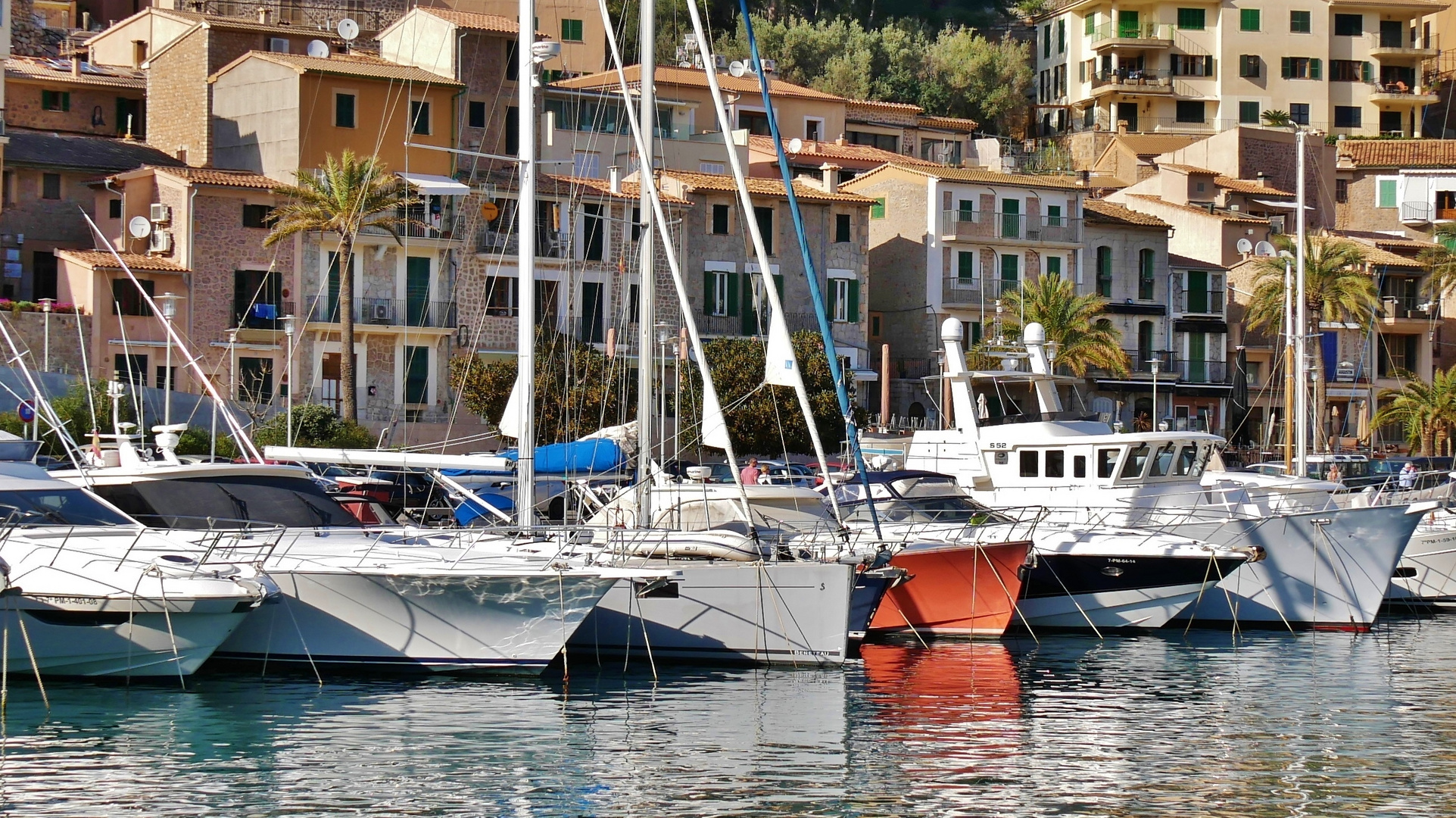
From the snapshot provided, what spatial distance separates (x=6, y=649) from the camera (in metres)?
20.2

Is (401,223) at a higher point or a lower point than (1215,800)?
higher

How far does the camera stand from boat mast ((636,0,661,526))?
26094 millimetres

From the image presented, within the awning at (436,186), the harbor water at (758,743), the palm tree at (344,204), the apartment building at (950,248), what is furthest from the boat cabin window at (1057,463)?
the apartment building at (950,248)

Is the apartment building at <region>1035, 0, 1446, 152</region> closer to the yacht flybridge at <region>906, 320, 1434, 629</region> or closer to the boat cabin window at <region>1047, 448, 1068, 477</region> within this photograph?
the yacht flybridge at <region>906, 320, 1434, 629</region>

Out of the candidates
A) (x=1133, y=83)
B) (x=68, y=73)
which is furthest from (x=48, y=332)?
(x=1133, y=83)

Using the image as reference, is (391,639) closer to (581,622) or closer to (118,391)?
(581,622)

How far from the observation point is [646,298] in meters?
27.1

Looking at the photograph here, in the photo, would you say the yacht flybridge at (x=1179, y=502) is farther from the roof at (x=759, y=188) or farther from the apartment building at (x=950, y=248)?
the apartment building at (x=950, y=248)

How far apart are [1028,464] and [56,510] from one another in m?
16.4

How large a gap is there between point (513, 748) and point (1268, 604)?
16141mm

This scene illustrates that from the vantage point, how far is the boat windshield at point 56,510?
22.1m

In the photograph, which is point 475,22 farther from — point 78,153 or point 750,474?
point 750,474

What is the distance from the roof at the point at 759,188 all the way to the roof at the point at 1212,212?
55.3 ft

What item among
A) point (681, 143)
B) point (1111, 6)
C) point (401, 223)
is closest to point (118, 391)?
point (401, 223)
